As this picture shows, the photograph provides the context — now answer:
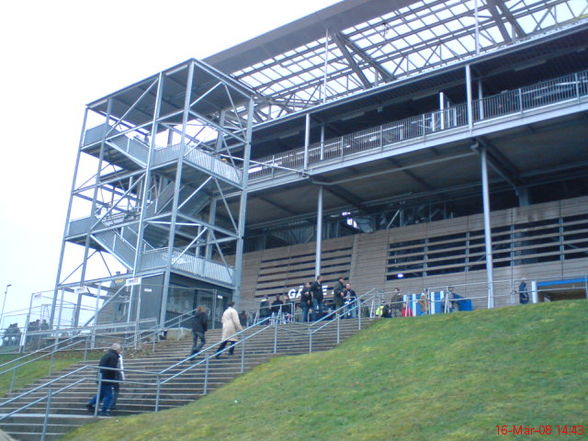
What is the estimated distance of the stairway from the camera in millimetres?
13320

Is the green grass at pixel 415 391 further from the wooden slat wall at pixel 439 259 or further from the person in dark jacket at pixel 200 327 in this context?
the wooden slat wall at pixel 439 259

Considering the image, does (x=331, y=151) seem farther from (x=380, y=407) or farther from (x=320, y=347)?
(x=380, y=407)

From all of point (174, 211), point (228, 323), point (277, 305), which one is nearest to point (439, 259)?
point (277, 305)

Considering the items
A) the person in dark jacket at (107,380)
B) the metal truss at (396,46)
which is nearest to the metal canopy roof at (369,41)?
the metal truss at (396,46)

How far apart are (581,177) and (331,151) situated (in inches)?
384

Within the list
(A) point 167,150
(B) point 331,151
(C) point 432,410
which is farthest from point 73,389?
(B) point 331,151

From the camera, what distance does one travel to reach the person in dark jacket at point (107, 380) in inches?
543

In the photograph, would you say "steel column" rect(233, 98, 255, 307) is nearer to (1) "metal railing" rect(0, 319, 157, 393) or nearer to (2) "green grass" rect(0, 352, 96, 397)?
(1) "metal railing" rect(0, 319, 157, 393)

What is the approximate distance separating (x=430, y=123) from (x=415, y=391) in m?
16.5

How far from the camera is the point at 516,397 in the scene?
31.8 feet

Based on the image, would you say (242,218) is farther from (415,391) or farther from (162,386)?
(415,391)

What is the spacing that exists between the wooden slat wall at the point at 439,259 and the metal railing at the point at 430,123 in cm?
410

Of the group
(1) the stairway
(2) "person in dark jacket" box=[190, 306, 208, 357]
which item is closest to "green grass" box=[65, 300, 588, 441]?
(1) the stairway

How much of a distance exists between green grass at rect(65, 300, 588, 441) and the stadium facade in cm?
756
